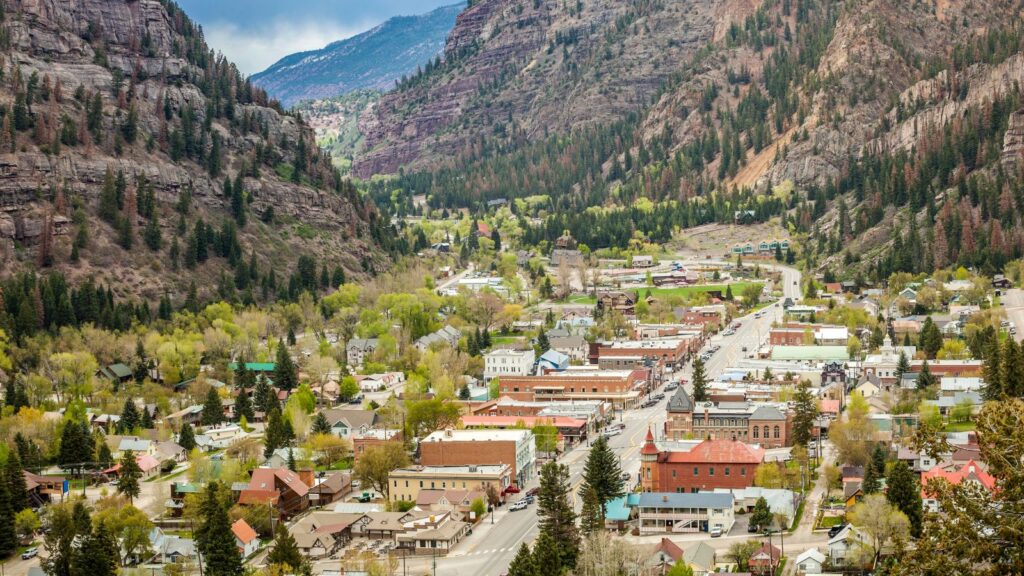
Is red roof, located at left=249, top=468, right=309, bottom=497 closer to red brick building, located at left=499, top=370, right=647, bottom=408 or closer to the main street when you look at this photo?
the main street

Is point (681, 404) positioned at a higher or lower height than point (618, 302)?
lower

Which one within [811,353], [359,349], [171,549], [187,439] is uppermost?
[359,349]

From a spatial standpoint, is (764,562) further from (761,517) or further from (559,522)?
(559,522)

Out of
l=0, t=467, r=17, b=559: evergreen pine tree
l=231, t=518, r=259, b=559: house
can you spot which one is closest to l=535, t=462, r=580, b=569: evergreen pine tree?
l=231, t=518, r=259, b=559: house

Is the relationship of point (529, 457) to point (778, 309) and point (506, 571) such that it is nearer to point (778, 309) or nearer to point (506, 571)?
point (506, 571)

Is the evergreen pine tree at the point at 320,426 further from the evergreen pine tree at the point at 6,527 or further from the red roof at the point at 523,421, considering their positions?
the evergreen pine tree at the point at 6,527

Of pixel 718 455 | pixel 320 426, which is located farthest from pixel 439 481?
pixel 320 426
